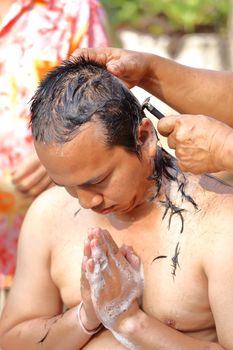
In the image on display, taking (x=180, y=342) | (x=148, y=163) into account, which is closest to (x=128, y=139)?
(x=148, y=163)

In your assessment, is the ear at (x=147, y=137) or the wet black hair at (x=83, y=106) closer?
the wet black hair at (x=83, y=106)

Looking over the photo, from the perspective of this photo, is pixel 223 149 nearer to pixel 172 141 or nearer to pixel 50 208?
pixel 172 141

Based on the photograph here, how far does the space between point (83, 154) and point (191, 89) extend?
2.69 feet

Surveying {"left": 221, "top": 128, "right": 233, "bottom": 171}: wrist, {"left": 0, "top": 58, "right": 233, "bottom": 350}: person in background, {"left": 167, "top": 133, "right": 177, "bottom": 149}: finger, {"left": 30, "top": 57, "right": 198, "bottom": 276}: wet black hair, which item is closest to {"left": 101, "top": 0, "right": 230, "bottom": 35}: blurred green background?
{"left": 0, "top": 58, "right": 233, "bottom": 350}: person in background

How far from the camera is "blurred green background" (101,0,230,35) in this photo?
839 cm

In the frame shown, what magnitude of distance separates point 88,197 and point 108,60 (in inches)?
25.1

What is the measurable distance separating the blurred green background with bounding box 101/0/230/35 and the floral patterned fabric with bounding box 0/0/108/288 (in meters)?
3.98

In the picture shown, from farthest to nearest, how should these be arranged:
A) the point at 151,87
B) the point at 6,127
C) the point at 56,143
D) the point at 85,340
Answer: the point at 6,127
the point at 151,87
the point at 85,340
the point at 56,143

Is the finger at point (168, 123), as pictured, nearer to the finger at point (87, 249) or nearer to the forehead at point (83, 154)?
the forehead at point (83, 154)

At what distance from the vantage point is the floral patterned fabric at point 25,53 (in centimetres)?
432

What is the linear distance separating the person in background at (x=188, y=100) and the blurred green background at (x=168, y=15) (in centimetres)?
462

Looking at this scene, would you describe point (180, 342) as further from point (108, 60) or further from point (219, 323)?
point (108, 60)

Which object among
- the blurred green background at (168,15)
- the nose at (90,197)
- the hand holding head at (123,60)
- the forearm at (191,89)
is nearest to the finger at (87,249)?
the nose at (90,197)

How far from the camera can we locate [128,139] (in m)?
3.24
